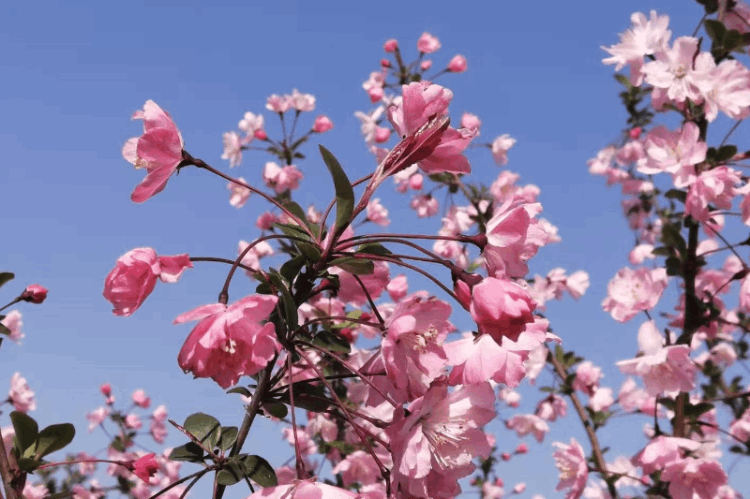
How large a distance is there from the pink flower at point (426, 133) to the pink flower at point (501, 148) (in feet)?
15.2

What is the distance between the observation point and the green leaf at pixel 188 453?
1333 mm

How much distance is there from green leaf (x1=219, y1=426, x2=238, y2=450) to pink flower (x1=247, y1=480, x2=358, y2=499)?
0.30m

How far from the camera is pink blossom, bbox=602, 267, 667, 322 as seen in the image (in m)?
3.25

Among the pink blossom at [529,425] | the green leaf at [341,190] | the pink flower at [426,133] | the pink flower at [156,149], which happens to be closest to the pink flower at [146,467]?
the pink flower at [156,149]

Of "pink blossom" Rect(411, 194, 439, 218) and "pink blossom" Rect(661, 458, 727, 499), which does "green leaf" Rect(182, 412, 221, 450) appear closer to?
"pink blossom" Rect(661, 458, 727, 499)

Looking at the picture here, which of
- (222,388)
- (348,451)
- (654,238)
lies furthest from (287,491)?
(654,238)

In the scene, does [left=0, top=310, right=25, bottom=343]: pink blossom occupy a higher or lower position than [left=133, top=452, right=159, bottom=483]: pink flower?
higher

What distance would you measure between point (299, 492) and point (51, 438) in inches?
35.2

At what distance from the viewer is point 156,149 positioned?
1349mm

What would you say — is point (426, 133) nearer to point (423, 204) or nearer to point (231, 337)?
point (231, 337)

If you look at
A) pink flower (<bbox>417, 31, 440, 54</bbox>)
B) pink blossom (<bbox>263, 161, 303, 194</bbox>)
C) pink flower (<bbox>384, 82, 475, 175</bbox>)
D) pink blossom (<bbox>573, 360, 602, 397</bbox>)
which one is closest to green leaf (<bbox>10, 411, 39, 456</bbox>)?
pink flower (<bbox>384, 82, 475, 175</bbox>)

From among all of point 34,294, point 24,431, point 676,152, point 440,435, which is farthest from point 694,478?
point 34,294

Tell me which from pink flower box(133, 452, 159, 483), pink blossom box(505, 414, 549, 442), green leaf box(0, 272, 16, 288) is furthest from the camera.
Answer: pink blossom box(505, 414, 549, 442)

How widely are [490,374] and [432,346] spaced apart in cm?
12
